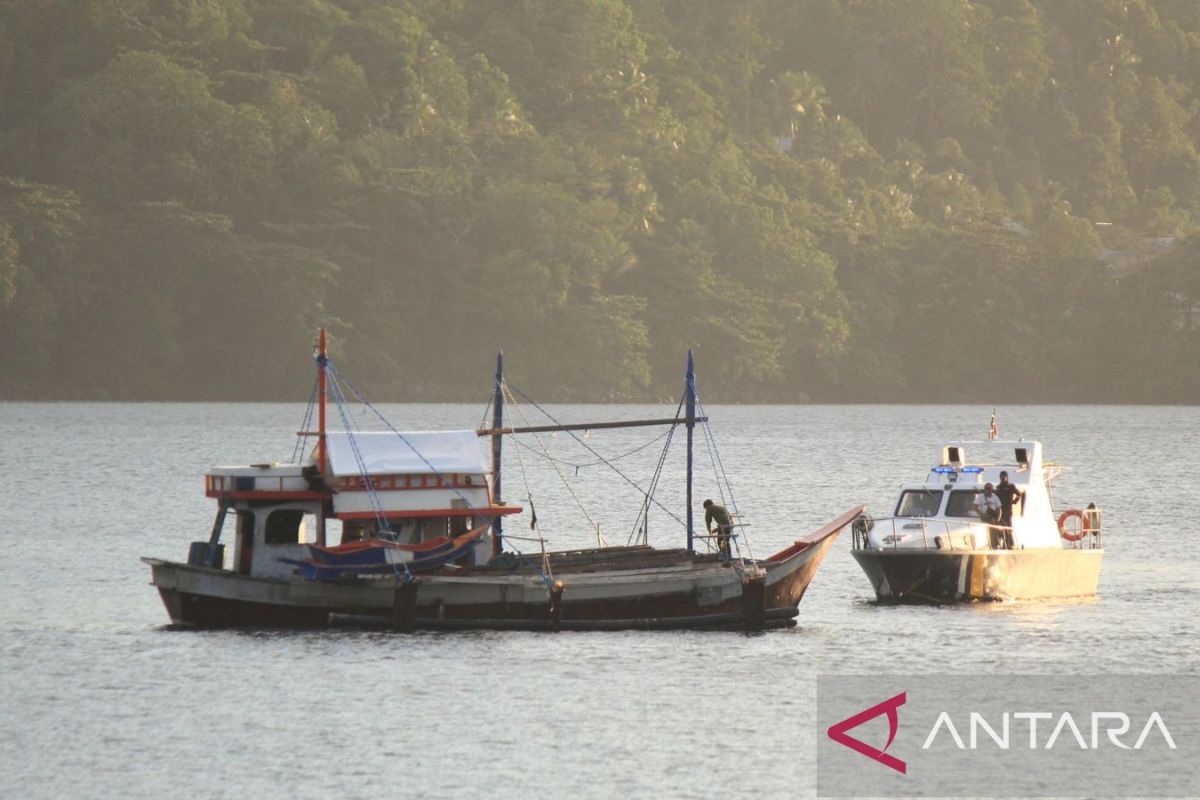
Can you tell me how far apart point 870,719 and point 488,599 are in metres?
10.8

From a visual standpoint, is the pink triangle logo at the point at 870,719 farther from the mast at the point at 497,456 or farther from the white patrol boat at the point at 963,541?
the mast at the point at 497,456

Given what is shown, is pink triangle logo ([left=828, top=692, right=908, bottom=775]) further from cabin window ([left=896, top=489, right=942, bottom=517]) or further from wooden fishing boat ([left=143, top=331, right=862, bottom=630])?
cabin window ([left=896, top=489, right=942, bottom=517])

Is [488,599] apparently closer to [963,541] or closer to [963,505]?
[963,541]

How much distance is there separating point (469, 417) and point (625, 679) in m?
138

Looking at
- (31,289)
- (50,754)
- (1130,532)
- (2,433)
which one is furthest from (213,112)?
(50,754)

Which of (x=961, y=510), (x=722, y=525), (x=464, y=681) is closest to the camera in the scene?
(x=464, y=681)

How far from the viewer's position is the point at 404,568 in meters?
54.6

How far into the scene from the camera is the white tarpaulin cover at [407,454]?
2194 inches

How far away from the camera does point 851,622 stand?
196 ft

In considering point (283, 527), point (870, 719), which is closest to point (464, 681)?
point (283, 527)

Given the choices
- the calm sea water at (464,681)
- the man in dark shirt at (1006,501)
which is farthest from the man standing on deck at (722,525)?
the man in dark shirt at (1006,501)

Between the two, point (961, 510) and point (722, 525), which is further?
point (961, 510)

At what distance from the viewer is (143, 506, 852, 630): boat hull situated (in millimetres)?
54469

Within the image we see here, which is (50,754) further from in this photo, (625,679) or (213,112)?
(213,112)
